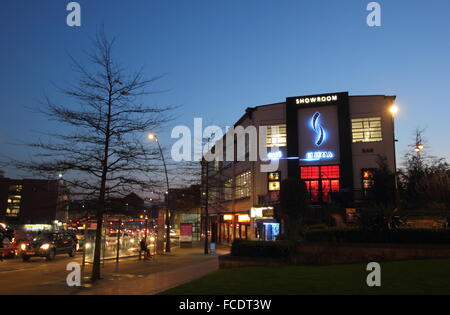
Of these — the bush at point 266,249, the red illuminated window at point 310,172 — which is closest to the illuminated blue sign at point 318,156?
the red illuminated window at point 310,172

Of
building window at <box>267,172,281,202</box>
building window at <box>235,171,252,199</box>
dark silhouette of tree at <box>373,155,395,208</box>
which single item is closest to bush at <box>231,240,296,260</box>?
dark silhouette of tree at <box>373,155,395,208</box>

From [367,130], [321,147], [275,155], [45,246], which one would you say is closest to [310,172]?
[321,147]

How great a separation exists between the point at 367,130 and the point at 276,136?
8.22 m

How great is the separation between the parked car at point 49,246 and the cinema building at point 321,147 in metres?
11.9

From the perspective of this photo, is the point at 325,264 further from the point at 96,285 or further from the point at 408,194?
the point at 408,194

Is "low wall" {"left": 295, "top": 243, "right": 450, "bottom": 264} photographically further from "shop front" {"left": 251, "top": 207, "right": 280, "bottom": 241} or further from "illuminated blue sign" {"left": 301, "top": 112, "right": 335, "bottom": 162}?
"illuminated blue sign" {"left": 301, "top": 112, "right": 335, "bottom": 162}

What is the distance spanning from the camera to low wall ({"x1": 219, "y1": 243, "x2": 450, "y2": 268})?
601 inches

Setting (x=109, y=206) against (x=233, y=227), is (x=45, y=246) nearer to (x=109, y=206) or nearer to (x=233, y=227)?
(x=109, y=206)

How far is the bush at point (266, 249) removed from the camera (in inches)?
666

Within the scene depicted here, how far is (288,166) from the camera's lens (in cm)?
3738

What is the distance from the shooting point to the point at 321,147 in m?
36.9

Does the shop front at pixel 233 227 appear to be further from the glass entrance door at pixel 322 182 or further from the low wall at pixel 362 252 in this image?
the low wall at pixel 362 252

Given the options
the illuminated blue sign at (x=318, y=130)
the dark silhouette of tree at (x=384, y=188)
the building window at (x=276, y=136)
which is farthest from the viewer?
the building window at (x=276, y=136)

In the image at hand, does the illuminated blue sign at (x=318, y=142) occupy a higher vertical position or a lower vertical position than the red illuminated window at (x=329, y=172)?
higher
